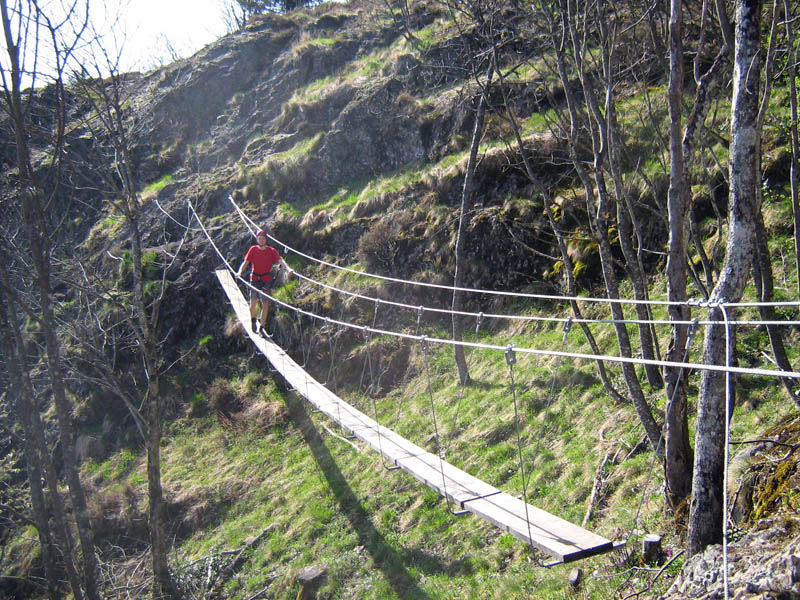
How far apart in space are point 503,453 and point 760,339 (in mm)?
2580

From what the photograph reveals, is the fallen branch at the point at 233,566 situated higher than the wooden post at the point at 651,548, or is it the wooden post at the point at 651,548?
the wooden post at the point at 651,548

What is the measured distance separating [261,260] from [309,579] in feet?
13.7

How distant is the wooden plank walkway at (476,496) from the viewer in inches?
136

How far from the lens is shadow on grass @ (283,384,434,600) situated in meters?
5.41

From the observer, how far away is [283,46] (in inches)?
769

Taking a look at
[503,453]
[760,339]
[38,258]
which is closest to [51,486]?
[38,258]

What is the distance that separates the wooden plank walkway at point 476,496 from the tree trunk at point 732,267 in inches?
23.6

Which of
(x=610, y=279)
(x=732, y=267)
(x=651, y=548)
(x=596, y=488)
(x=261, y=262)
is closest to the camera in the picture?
(x=732, y=267)

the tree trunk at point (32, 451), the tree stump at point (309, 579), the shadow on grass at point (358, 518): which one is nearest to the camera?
the shadow on grass at point (358, 518)

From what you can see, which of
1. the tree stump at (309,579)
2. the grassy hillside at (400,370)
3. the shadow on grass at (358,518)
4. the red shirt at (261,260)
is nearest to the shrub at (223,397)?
the grassy hillside at (400,370)

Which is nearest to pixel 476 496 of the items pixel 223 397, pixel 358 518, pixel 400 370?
pixel 358 518

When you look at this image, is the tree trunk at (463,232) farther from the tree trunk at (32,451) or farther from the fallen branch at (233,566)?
the tree trunk at (32,451)

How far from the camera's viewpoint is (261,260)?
831 centimetres

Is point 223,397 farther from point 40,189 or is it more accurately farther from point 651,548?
point 651,548
